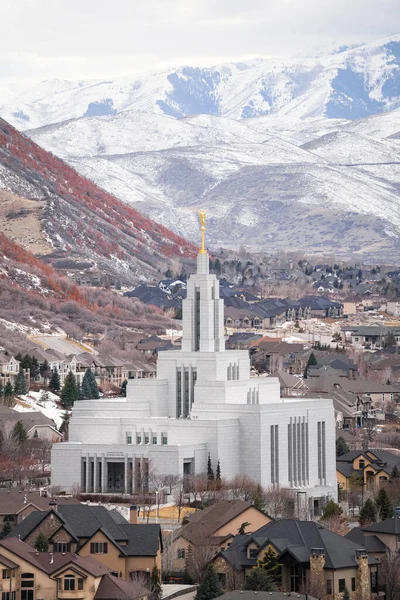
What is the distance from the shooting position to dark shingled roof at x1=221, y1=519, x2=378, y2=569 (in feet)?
224

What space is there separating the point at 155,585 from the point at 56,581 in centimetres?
371

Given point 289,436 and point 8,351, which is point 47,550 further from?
point 8,351

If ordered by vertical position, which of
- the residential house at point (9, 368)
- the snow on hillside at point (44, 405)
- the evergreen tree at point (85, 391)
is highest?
the residential house at point (9, 368)

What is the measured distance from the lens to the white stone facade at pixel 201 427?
101312 millimetres

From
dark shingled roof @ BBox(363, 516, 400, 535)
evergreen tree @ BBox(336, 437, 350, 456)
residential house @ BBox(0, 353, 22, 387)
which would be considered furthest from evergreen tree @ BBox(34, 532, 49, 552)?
residential house @ BBox(0, 353, 22, 387)

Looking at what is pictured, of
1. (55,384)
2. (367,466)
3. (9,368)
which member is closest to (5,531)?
(367,466)

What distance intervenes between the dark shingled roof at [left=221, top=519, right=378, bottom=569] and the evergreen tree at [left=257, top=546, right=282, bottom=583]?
42 cm

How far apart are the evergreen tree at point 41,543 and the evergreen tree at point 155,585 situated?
12.4 feet

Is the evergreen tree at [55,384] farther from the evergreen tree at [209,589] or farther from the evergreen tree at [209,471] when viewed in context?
the evergreen tree at [209,589]

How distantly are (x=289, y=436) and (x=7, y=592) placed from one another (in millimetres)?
44120

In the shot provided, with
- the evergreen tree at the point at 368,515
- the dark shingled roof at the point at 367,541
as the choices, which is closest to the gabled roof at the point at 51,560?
the dark shingled roof at the point at 367,541

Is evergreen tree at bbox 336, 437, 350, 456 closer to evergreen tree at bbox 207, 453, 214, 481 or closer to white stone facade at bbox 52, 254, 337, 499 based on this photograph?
white stone facade at bbox 52, 254, 337, 499

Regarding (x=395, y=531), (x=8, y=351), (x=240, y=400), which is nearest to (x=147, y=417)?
(x=240, y=400)

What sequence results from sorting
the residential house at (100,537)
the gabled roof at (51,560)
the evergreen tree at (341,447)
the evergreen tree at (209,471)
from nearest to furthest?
the gabled roof at (51,560) < the residential house at (100,537) < the evergreen tree at (209,471) < the evergreen tree at (341,447)
